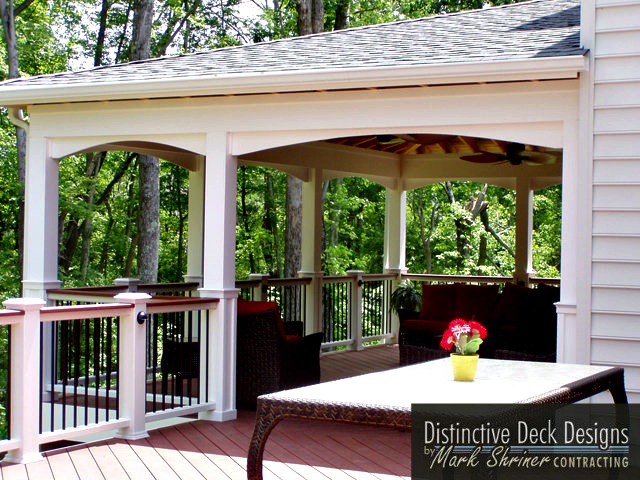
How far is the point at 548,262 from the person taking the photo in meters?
25.9

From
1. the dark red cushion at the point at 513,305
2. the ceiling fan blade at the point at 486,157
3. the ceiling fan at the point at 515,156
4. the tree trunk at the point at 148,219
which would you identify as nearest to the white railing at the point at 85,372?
the dark red cushion at the point at 513,305

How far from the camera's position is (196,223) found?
11.4 metres

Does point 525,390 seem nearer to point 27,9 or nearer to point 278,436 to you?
point 278,436

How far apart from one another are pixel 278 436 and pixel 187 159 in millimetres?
4892

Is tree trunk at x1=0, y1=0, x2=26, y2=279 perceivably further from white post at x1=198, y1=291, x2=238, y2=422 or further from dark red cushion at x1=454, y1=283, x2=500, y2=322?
white post at x1=198, y1=291, x2=238, y2=422

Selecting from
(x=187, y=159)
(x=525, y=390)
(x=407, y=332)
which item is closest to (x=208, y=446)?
(x=525, y=390)

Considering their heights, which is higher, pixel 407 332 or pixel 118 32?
pixel 118 32

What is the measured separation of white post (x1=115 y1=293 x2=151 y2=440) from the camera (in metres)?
7.13

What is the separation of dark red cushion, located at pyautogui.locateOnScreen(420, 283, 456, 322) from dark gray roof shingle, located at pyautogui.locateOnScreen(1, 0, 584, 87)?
10.4ft

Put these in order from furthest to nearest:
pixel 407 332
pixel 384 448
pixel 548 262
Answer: pixel 548 262 < pixel 407 332 < pixel 384 448

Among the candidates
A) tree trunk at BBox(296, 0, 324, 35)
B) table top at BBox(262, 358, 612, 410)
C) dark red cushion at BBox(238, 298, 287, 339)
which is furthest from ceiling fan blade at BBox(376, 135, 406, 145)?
tree trunk at BBox(296, 0, 324, 35)

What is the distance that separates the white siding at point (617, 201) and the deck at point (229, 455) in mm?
1695

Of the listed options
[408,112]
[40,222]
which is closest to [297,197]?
[40,222]

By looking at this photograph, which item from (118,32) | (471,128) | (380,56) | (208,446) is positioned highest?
(118,32)
